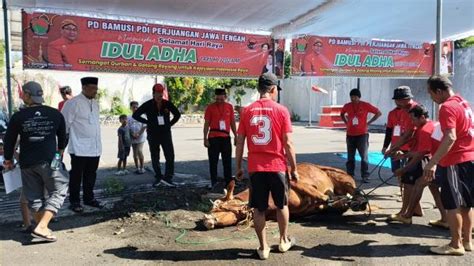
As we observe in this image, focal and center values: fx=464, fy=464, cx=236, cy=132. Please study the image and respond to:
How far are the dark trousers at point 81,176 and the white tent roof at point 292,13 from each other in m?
2.63

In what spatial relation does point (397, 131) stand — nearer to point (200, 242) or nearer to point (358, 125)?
point (358, 125)

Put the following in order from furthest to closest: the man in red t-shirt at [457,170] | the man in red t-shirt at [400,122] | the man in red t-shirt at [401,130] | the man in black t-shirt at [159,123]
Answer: the man in black t-shirt at [159,123], the man in red t-shirt at [400,122], the man in red t-shirt at [401,130], the man in red t-shirt at [457,170]

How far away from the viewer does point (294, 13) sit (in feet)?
29.5

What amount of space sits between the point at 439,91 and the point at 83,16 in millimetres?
5916

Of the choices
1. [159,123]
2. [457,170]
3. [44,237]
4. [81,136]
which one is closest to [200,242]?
[44,237]

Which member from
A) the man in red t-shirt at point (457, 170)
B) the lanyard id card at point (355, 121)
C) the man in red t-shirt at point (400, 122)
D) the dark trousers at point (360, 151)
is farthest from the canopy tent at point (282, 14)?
the man in red t-shirt at point (457, 170)

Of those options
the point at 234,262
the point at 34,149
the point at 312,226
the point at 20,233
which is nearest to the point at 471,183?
the point at 312,226

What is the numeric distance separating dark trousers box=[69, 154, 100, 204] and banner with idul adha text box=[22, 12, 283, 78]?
1.86 meters

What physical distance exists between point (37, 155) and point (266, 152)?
2.79 m

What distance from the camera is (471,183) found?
15.8 ft

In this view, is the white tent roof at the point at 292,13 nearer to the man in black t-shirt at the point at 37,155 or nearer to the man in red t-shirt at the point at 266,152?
the man in black t-shirt at the point at 37,155

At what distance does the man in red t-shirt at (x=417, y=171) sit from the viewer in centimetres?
589

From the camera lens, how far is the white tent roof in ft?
25.9

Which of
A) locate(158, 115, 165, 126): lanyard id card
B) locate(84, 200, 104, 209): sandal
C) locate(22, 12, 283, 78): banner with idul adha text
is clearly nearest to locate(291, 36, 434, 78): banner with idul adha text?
locate(22, 12, 283, 78): banner with idul adha text
